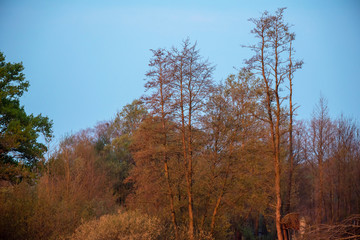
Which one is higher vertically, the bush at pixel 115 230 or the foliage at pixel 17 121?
the foliage at pixel 17 121

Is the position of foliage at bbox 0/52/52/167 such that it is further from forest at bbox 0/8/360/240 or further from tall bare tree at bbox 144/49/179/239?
tall bare tree at bbox 144/49/179/239

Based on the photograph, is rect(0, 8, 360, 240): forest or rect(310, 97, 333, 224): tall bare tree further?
rect(310, 97, 333, 224): tall bare tree

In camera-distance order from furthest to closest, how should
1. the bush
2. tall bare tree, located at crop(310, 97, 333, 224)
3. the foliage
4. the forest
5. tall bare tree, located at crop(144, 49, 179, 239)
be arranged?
1. tall bare tree, located at crop(310, 97, 333, 224)
2. the foliage
3. tall bare tree, located at crop(144, 49, 179, 239)
4. the forest
5. the bush

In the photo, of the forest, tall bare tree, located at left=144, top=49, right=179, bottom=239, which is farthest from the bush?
tall bare tree, located at left=144, top=49, right=179, bottom=239

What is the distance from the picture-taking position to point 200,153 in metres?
14.2

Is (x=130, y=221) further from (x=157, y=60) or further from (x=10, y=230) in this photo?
(x=157, y=60)

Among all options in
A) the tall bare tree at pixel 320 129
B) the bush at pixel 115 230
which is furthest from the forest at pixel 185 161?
the tall bare tree at pixel 320 129

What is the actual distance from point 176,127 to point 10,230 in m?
7.07

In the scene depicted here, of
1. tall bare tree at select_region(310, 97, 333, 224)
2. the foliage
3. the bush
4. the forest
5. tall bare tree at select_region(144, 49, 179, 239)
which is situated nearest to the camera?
the bush

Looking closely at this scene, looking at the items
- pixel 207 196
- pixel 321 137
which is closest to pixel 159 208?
pixel 207 196

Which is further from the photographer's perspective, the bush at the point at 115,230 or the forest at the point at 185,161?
the forest at the point at 185,161

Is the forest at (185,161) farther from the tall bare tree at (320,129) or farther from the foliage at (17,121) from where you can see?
the tall bare tree at (320,129)

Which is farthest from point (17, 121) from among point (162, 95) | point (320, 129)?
point (320, 129)

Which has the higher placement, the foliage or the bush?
the foliage
